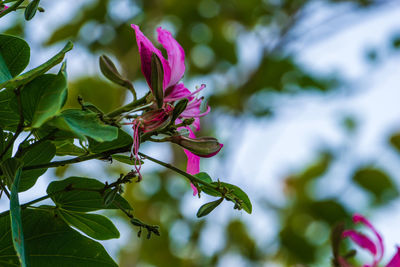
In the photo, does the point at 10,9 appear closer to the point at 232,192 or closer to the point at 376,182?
the point at 232,192

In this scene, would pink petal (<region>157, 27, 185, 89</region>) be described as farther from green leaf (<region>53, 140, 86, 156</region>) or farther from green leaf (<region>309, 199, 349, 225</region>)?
green leaf (<region>309, 199, 349, 225</region>)

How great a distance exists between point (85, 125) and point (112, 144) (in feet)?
0.16

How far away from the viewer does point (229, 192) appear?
0.31 m

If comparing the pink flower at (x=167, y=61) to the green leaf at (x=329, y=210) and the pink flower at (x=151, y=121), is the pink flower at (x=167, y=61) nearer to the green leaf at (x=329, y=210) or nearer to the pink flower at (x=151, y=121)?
the pink flower at (x=151, y=121)

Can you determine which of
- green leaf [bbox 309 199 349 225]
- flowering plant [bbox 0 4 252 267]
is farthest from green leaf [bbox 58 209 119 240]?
green leaf [bbox 309 199 349 225]

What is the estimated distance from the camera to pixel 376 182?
1815mm

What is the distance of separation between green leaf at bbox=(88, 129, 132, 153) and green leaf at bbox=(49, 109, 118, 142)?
22 millimetres

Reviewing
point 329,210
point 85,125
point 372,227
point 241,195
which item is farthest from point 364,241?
point 329,210

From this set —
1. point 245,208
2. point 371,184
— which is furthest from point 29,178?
point 371,184

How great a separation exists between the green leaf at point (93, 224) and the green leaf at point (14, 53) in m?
0.10

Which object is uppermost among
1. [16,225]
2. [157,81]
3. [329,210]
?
[329,210]

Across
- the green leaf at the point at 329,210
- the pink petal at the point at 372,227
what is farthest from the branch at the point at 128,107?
the green leaf at the point at 329,210

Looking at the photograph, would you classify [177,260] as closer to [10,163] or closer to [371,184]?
[371,184]

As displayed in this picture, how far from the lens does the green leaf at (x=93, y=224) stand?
332 millimetres
